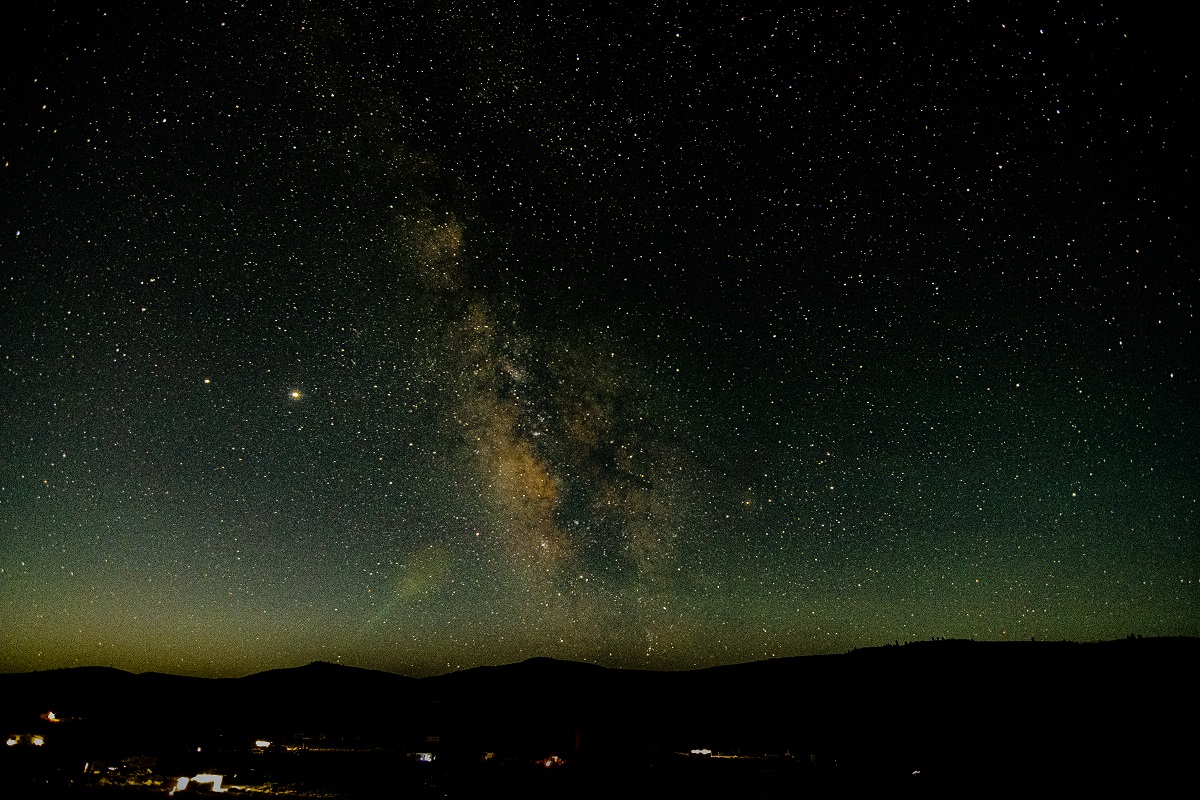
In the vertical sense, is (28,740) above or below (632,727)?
above

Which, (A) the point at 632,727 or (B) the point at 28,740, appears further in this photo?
(A) the point at 632,727

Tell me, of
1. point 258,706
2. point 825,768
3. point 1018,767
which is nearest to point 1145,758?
point 1018,767

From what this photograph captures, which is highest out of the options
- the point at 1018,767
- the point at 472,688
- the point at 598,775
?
the point at 598,775

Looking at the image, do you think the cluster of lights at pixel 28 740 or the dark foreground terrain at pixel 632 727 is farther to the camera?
the cluster of lights at pixel 28 740

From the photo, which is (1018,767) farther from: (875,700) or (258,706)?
(258,706)

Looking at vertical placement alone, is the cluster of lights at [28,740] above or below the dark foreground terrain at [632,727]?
above

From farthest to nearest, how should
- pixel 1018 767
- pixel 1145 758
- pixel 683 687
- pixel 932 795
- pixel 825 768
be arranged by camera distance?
pixel 683 687 < pixel 1145 758 < pixel 1018 767 < pixel 825 768 < pixel 932 795

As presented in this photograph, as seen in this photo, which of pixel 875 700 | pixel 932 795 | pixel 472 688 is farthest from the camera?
pixel 472 688

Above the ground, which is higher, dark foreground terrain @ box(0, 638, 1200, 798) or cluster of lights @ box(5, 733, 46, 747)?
cluster of lights @ box(5, 733, 46, 747)
